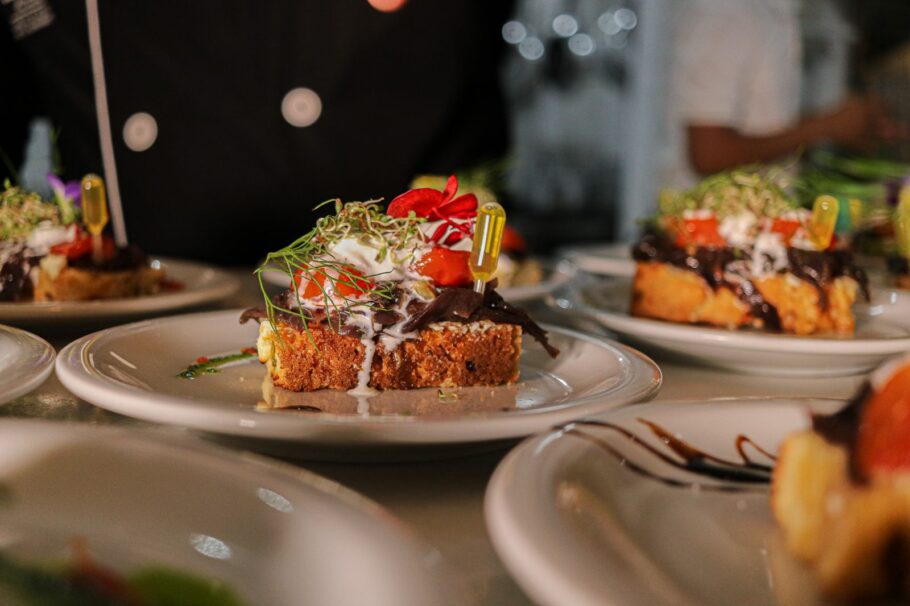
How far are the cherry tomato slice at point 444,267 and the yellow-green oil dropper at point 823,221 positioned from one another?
2.82 feet

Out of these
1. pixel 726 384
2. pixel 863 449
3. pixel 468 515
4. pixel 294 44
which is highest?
pixel 294 44

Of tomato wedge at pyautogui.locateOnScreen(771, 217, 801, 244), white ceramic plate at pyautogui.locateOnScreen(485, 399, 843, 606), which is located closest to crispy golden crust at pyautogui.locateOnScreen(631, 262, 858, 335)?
tomato wedge at pyautogui.locateOnScreen(771, 217, 801, 244)

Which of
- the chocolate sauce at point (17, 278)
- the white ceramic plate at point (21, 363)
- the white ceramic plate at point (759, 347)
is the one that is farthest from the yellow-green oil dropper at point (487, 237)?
the chocolate sauce at point (17, 278)

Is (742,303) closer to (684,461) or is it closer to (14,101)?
(684,461)

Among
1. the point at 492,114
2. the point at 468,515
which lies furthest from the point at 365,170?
the point at 468,515

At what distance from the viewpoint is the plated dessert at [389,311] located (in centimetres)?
130

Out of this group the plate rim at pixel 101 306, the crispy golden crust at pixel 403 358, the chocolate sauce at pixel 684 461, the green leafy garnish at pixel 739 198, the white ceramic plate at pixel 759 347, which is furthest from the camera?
the green leafy garnish at pixel 739 198

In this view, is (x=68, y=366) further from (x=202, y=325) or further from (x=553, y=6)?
(x=553, y=6)

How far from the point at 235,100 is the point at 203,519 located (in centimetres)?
280

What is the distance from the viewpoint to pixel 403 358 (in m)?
1.33

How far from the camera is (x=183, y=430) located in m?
1.10

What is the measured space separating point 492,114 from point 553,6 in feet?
7.71

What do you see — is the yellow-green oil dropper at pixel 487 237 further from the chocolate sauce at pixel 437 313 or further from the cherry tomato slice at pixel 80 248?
the cherry tomato slice at pixel 80 248

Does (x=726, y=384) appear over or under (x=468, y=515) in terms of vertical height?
under
